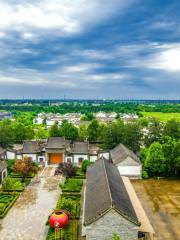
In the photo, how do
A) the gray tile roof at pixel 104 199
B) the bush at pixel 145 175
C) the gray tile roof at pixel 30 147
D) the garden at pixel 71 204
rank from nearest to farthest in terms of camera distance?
the gray tile roof at pixel 104 199 < the garden at pixel 71 204 < the bush at pixel 145 175 < the gray tile roof at pixel 30 147

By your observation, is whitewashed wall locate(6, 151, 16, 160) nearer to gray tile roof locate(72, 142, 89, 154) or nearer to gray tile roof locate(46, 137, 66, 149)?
gray tile roof locate(46, 137, 66, 149)

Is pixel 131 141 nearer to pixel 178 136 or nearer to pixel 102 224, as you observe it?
pixel 178 136

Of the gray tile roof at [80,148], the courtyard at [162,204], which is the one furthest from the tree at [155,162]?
the gray tile roof at [80,148]

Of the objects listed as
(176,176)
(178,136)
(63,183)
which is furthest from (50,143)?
(178,136)

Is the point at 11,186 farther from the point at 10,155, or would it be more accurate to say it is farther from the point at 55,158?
the point at 10,155

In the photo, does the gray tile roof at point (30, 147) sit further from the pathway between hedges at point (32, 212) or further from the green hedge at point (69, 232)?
the green hedge at point (69, 232)

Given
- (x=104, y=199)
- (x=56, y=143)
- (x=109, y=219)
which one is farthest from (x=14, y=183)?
(x=109, y=219)
